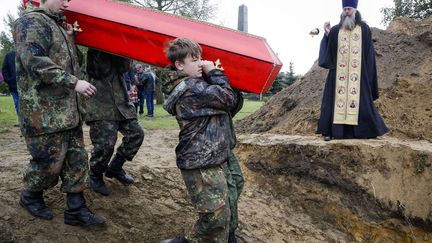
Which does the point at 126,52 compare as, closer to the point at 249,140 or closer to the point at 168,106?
the point at 168,106

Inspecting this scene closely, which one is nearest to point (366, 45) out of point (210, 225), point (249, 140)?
point (249, 140)

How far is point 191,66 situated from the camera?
2.75m

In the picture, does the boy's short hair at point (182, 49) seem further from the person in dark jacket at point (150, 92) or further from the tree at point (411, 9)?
the tree at point (411, 9)

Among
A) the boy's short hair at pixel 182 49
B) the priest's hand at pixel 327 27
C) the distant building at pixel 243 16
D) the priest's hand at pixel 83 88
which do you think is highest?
the distant building at pixel 243 16

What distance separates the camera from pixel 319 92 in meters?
7.82

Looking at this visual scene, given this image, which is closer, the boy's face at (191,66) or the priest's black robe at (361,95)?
the boy's face at (191,66)

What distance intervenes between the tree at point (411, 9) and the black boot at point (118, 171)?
58.2ft

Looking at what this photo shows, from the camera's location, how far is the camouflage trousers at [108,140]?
3.48 meters

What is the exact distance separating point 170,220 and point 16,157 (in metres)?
2.41

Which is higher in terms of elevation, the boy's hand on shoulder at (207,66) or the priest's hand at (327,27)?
the priest's hand at (327,27)

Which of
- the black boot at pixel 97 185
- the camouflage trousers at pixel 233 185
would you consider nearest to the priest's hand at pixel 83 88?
the camouflage trousers at pixel 233 185

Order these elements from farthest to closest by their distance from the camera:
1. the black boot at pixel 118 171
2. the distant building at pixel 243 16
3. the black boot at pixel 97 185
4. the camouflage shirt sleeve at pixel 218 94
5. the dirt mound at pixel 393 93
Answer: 1. the distant building at pixel 243 16
2. the dirt mound at pixel 393 93
3. the black boot at pixel 118 171
4. the black boot at pixel 97 185
5. the camouflage shirt sleeve at pixel 218 94

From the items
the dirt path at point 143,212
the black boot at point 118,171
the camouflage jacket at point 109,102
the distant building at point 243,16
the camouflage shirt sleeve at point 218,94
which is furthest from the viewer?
the distant building at point 243,16

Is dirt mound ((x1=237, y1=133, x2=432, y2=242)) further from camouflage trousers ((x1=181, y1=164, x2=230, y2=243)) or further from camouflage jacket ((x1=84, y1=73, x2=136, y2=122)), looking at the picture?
camouflage jacket ((x1=84, y1=73, x2=136, y2=122))
